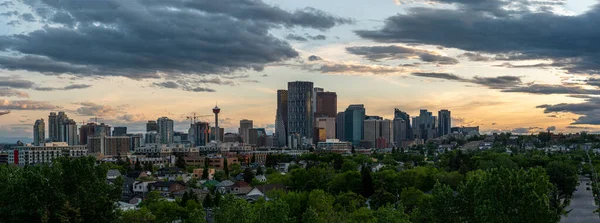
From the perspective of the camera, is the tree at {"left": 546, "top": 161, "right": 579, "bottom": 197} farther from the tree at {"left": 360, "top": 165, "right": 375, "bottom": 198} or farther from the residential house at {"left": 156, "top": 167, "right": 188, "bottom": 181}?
the residential house at {"left": 156, "top": 167, "right": 188, "bottom": 181}

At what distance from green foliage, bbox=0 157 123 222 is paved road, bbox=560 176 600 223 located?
1593 inches

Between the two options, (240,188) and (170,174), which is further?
(170,174)

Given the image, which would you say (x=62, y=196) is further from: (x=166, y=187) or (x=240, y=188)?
(x=166, y=187)

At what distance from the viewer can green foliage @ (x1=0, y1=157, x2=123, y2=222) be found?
35312mm

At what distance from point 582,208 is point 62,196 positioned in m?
54.7

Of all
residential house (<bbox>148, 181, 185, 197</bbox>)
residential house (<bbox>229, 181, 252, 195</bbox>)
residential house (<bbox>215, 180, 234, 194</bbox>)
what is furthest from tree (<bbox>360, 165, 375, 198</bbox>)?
residential house (<bbox>148, 181, 185, 197</bbox>)

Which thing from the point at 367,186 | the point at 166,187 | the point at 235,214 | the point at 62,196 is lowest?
the point at 166,187

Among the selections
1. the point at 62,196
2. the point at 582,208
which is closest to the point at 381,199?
the point at 582,208

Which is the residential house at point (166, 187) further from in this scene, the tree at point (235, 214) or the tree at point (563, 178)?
the tree at point (235, 214)

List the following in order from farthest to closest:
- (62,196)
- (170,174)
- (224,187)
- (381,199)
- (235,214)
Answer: (170,174), (224,187), (381,199), (235,214), (62,196)

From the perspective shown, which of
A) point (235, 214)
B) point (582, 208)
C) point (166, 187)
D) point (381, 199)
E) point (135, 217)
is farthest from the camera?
point (166, 187)

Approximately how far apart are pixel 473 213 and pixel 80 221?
65.7 ft

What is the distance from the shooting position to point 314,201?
56906 millimetres

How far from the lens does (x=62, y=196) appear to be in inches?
1395
